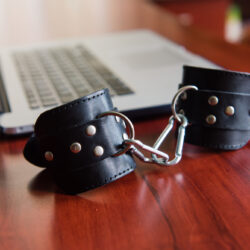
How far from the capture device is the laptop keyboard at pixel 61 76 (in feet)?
1.98

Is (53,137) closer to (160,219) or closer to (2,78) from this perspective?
(160,219)

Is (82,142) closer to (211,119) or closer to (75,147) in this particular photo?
(75,147)

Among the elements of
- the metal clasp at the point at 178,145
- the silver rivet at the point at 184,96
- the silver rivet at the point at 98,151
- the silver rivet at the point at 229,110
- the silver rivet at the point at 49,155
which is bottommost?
the metal clasp at the point at 178,145

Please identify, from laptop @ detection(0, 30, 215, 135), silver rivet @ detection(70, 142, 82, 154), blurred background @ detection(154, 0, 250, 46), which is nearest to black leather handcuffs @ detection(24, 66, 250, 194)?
silver rivet @ detection(70, 142, 82, 154)

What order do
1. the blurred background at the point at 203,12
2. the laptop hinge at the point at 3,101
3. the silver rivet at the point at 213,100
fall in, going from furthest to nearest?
the blurred background at the point at 203,12 < the laptop hinge at the point at 3,101 < the silver rivet at the point at 213,100

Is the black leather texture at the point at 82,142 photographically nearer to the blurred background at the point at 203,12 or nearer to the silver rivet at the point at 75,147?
the silver rivet at the point at 75,147

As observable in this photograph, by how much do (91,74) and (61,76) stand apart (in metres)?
0.06

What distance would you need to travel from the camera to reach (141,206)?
37 centimetres

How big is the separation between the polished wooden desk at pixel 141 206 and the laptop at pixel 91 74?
35mm

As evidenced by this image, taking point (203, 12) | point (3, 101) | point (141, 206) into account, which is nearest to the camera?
point (141, 206)

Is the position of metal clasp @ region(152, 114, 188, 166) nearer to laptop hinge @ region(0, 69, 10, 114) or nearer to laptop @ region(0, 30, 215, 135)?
laptop @ region(0, 30, 215, 135)

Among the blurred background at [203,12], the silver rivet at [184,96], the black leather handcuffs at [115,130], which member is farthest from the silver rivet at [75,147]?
the blurred background at [203,12]

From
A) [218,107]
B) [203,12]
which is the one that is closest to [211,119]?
[218,107]

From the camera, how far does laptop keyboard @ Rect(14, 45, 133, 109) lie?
1.98 ft
